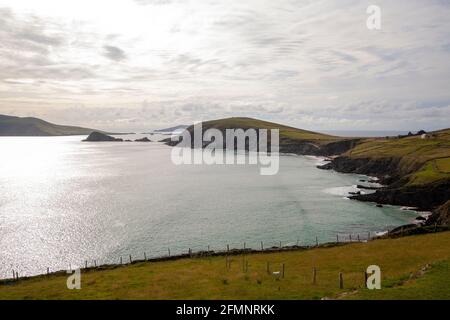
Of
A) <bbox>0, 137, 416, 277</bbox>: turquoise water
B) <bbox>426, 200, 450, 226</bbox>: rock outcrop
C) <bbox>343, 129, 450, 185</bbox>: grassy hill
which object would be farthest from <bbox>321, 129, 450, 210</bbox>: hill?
<bbox>426, 200, 450, 226</bbox>: rock outcrop

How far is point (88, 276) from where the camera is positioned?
56.1 meters

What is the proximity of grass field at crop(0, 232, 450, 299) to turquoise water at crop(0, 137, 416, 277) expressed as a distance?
12.2 m

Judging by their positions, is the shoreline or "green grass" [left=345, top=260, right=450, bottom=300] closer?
"green grass" [left=345, top=260, right=450, bottom=300]

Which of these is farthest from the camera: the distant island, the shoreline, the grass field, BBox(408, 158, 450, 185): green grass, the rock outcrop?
BBox(408, 158, 450, 185): green grass

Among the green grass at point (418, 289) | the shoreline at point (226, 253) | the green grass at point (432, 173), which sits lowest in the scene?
the shoreline at point (226, 253)

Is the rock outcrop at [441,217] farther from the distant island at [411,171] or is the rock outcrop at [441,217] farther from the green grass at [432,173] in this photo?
the green grass at [432,173]

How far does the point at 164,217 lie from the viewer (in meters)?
99.6

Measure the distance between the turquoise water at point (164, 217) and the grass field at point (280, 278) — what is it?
1217 centimetres

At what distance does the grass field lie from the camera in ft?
120

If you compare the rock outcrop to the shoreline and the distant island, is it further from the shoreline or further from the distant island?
the shoreline

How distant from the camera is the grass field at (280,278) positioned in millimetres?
36688

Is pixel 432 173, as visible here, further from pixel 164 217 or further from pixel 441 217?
pixel 164 217

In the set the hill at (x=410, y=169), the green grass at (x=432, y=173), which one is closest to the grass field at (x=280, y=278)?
the hill at (x=410, y=169)
